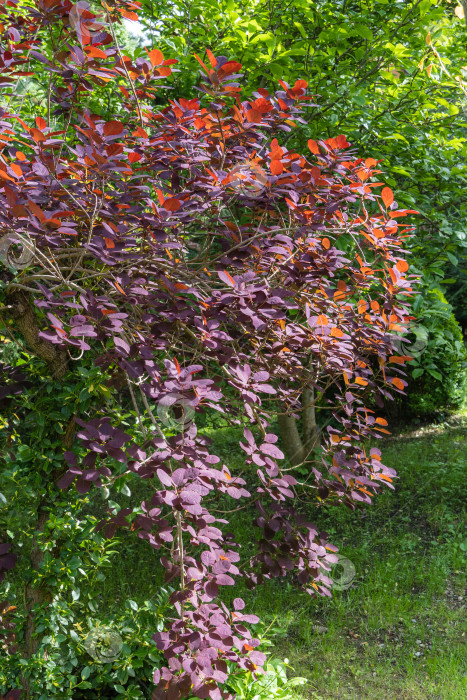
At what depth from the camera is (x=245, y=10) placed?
4016 mm

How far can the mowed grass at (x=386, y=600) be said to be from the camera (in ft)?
8.97

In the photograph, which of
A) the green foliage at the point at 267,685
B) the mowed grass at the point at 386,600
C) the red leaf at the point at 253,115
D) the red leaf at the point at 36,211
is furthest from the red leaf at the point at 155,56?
the mowed grass at the point at 386,600

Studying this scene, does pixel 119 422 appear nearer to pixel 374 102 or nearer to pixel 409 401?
pixel 374 102

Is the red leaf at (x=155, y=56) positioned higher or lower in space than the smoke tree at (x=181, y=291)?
higher

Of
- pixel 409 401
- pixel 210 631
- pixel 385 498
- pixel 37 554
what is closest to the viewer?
pixel 210 631

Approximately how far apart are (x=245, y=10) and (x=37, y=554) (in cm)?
379

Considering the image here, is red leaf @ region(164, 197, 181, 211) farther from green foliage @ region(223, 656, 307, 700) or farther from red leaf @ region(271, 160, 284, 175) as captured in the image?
green foliage @ region(223, 656, 307, 700)

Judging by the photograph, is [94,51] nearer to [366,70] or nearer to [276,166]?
[276,166]

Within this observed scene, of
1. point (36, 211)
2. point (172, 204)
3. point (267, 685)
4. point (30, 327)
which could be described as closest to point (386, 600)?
point (267, 685)

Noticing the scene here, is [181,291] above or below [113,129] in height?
below

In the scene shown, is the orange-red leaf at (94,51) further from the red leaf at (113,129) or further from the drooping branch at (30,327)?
the drooping branch at (30,327)

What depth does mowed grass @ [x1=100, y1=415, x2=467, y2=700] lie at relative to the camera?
2734 millimetres

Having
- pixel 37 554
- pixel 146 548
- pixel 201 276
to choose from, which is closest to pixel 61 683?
pixel 37 554

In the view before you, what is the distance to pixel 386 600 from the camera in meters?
3.31
